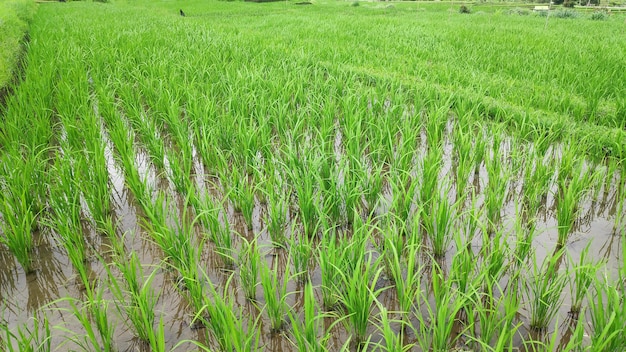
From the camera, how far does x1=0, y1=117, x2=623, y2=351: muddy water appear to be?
1.81 meters

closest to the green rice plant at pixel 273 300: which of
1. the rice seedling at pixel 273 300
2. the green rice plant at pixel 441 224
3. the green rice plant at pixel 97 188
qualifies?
the rice seedling at pixel 273 300

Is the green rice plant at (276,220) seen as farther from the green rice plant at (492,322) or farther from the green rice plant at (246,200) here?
the green rice plant at (492,322)

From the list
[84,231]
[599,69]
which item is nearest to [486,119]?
[599,69]

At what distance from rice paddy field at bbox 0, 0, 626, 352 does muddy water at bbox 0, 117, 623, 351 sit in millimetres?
12

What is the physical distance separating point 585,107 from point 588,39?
6.19 metres

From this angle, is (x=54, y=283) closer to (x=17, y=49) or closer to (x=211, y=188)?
(x=211, y=188)

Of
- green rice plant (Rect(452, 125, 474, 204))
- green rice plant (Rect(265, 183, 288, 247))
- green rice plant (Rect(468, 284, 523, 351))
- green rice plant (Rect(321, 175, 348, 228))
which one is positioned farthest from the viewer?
green rice plant (Rect(452, 125, 474, 204))

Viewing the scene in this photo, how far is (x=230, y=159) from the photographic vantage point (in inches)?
135

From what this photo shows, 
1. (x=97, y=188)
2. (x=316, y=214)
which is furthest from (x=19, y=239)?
(x=316, y=214)

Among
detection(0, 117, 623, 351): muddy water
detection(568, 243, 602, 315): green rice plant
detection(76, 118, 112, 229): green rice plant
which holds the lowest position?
detection(0, 117, 623, 351): muddy water

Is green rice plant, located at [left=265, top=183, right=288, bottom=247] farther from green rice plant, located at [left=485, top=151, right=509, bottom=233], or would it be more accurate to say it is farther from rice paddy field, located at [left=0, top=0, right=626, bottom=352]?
green rice plant, located at [left=485, top=151, right=509, bottom=233]

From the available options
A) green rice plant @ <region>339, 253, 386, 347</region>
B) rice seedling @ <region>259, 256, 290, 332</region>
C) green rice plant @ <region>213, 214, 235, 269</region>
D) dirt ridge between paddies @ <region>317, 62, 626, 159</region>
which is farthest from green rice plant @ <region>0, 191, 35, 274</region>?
dirt ridge between paddies @ <region>317, 62, 626, 159</region>

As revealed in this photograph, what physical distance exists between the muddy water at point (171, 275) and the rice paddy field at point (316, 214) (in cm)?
1

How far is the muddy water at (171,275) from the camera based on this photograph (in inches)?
71.4
